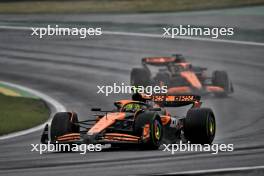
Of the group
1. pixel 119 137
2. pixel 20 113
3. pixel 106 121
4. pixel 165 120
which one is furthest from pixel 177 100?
pixel 20 113

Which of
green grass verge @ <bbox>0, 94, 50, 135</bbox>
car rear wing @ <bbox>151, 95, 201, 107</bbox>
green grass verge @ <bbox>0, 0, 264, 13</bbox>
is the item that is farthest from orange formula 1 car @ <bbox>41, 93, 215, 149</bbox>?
green grass verge @ <bbox>0, 0, 264, 13</bbox>

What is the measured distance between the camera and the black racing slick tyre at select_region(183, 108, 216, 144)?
1980 cm

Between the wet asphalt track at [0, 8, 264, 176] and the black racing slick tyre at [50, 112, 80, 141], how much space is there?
2.14 ft

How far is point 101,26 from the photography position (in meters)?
41.5

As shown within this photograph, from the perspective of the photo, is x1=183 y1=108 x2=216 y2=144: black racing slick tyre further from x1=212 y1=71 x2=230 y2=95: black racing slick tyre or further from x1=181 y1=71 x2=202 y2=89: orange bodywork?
x1=212 y1=71 x2=230 y2=95: black racing slick tyre

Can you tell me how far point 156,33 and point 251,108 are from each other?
44.6 ft

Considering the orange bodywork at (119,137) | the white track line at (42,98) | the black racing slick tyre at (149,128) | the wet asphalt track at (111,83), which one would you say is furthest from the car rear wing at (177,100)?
the white track line at (42,98)

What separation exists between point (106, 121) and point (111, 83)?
13.8m

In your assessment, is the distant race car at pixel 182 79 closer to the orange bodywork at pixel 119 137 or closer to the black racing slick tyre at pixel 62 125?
the black racing slick tyre at pixel 62 125

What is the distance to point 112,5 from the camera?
4403cm

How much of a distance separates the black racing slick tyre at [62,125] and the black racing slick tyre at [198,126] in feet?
7.34

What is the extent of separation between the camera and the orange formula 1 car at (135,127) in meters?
19.1

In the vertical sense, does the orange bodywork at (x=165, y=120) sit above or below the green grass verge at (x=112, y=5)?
below

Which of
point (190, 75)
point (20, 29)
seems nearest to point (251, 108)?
point (190, 75)
